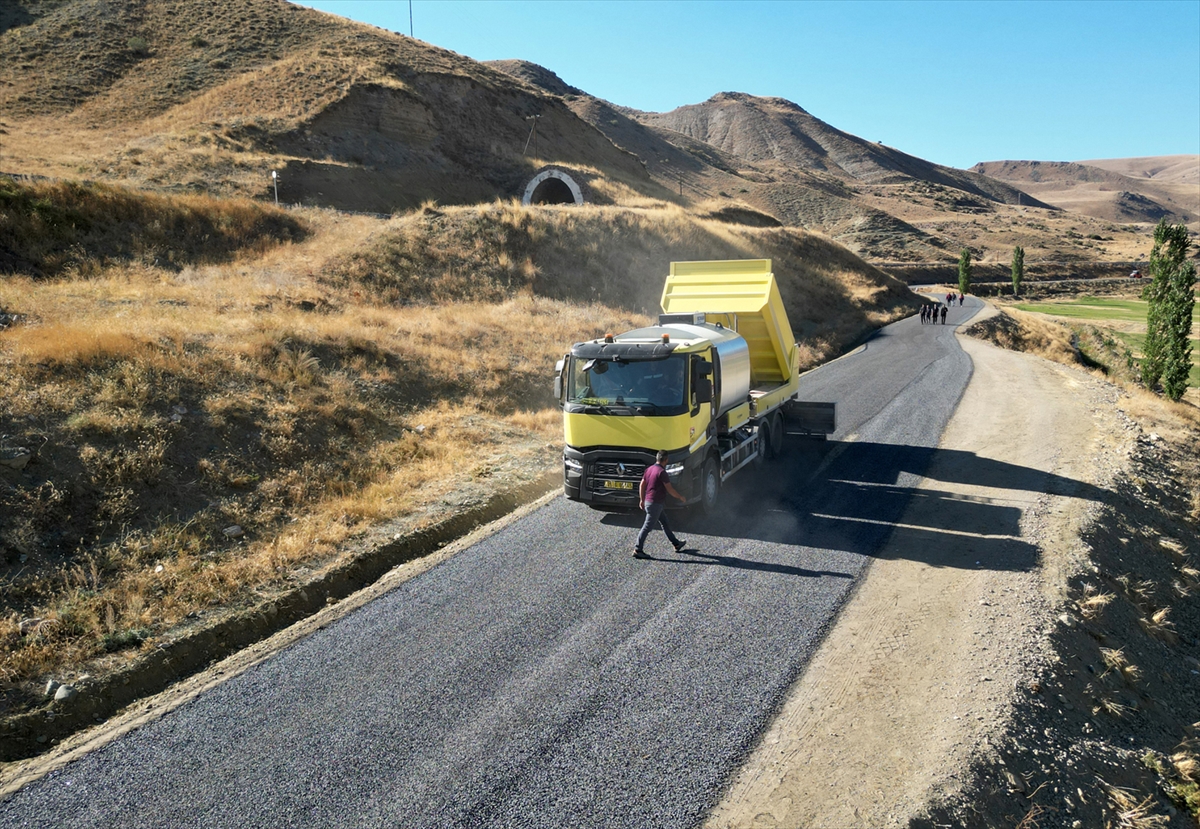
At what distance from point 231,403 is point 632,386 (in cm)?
819

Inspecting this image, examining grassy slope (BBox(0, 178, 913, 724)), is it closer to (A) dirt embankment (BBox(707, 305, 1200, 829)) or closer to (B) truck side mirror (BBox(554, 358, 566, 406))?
(B) truck side mirror (BBox(554, 358, 566, 406))

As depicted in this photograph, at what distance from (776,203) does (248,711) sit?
126508mm

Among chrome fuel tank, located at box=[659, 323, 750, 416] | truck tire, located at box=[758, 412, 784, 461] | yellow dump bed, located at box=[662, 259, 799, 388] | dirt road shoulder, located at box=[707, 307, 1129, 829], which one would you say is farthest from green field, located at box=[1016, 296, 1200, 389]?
chrome fuel tank, located at box=[659, 323, 750, 416]

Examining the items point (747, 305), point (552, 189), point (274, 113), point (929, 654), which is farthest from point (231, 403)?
point (552, 189)

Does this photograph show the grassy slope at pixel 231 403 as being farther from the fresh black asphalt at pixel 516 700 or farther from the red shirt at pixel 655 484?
the red shirt at pixel 655 484

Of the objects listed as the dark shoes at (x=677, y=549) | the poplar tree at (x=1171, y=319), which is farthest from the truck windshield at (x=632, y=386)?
the poplar tree at (x=1171, y=319)

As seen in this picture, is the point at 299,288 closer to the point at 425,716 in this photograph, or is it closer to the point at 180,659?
the point at 180,659

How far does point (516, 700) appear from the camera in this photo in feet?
23.4

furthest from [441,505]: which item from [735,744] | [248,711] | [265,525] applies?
[735,744]

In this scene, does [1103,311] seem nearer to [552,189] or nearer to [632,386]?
[552,189]

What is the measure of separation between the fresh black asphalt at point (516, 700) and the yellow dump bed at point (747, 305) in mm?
5382

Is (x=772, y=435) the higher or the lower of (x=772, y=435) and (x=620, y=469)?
the lower

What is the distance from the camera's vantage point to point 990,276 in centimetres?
9106

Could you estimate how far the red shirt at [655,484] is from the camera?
10484mm
